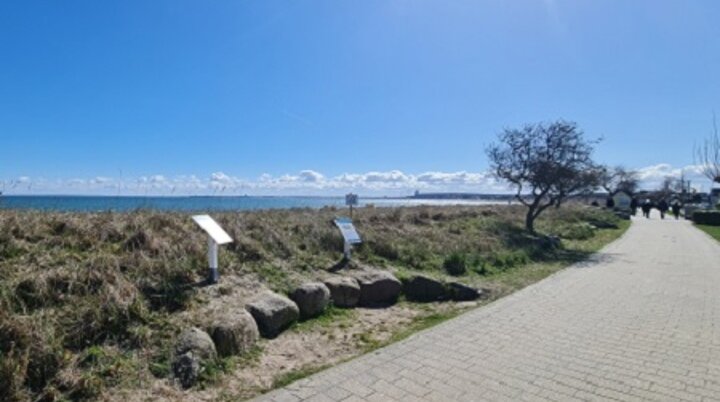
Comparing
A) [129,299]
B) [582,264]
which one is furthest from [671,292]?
[129,299]

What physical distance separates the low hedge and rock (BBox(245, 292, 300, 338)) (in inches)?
1437

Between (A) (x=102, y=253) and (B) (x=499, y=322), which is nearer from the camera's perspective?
(A) (x=102, y=253)

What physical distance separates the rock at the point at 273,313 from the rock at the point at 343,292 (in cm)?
108

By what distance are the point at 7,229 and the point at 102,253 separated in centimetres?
117

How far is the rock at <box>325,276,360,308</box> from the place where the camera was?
7.41 metres

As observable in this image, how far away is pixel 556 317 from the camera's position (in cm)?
704

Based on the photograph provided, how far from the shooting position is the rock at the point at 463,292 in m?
8.55

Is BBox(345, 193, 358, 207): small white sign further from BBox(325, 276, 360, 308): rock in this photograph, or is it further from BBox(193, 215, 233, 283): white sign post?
BBox(193, 215, 233, 283): white sign post

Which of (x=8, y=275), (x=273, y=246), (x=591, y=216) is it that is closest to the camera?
(x=8, y=275)

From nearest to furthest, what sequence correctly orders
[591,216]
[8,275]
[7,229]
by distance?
[8,275]
[7,229]
[591,216]

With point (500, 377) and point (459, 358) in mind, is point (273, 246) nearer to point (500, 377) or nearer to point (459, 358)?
point (459, 358)

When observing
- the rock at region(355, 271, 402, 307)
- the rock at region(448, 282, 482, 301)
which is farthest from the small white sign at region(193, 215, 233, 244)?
the rock at region(448, 282, 482, 301)

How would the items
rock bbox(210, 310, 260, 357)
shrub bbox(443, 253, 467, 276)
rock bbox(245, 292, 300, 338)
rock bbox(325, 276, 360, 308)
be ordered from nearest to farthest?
rock bbox(210, 310, 260, 357)
rock bbox(245, 292, 300, 338)
rock bbox(325, 276, 360, 308)
shrub bbox(443, 253, 467, 276)

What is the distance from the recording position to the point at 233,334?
509cm
